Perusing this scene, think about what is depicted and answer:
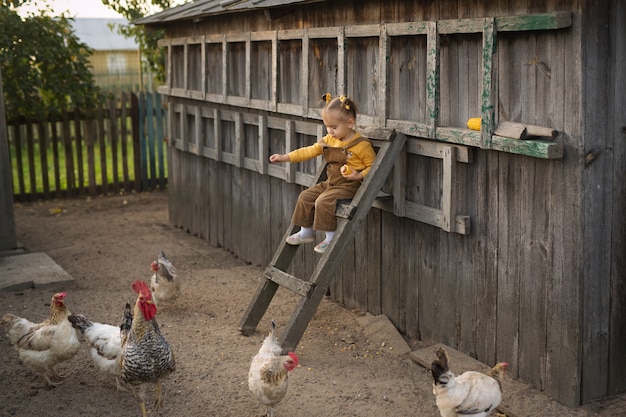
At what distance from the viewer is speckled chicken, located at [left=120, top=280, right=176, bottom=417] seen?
5.76m

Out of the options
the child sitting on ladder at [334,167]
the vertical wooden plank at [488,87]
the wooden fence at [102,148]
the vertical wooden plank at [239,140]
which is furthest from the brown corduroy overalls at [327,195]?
the wooden fence at [102,148]

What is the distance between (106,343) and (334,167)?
2350 millimetres

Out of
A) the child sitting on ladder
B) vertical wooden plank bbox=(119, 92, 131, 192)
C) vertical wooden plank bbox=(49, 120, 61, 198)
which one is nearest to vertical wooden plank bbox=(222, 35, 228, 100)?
the child sitting on ladder

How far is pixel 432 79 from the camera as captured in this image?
21.2ft

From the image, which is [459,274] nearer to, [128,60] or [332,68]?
[332,68]

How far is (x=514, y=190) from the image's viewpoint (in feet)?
19.4

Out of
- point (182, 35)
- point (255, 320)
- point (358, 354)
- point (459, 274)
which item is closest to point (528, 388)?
point (459, 274)

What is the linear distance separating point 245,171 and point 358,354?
3.91 meters

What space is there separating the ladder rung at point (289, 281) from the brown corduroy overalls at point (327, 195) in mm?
454

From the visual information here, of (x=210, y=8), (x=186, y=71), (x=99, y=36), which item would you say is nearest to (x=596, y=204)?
(x=210, y=8)

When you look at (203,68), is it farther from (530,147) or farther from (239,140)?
(530,147)

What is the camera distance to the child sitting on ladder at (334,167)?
682 centimetres

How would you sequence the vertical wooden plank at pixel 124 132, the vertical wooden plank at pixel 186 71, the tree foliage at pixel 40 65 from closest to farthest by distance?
the vertical wooden plank at pixel 186 71 → the tree foliage at pixel 40 65 → the vertical wooden plank at pixel 124 132

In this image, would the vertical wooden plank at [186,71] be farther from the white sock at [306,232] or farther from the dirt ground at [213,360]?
the white sock at [306,232]
